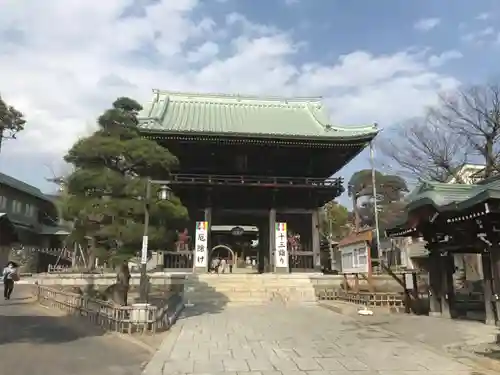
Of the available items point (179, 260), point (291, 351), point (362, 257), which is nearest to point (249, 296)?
point (362, 257)

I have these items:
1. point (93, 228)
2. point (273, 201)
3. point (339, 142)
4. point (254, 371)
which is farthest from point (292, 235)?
point (254, 371)

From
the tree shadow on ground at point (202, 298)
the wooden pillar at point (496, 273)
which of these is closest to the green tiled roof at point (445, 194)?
the wooden pillar at point (496, 273)

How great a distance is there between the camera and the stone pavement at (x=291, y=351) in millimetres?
7734

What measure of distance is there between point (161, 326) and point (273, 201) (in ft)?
54.0

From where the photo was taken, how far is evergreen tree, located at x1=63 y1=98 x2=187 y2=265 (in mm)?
13383

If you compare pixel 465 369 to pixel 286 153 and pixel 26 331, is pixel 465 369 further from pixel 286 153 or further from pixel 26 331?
pixel 286 153

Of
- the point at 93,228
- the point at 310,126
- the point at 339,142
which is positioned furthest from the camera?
the point at 310,126

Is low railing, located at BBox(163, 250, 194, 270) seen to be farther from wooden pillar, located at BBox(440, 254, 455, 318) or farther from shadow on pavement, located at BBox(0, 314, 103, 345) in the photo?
wooden pillar, located at BBox(440, 254, 455, 318)

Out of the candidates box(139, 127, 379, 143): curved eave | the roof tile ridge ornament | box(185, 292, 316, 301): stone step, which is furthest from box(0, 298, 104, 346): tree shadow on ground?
the roof tile ridge ornament

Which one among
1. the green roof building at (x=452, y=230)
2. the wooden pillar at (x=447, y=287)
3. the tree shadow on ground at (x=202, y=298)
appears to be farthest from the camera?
the tree shadow on ground at (x=202, y=298)

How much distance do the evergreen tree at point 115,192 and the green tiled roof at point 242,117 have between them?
11.6 meters

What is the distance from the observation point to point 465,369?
7617 mm

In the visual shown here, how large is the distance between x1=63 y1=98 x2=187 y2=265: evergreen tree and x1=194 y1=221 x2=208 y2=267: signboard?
10.8 meters

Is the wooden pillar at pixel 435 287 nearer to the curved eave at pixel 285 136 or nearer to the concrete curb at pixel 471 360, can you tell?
the concrete curb at pixel 471 360
